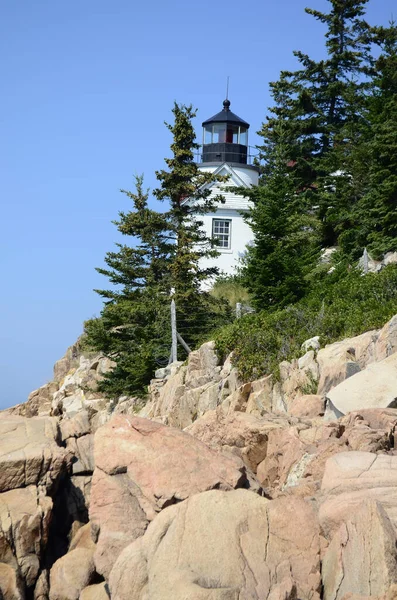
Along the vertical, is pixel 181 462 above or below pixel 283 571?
above

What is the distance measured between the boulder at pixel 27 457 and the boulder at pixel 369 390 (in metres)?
4.39

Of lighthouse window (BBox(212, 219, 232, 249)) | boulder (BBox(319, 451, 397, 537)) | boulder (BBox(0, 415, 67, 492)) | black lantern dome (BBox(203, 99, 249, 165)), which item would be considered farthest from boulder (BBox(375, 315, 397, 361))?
black lantern dome (BBox(203, 99, 249, 165))

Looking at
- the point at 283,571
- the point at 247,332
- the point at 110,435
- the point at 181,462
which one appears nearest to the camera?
the point at 283,571

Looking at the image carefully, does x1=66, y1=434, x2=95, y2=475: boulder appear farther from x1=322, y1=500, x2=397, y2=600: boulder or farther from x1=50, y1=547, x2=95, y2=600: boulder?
x1=322, y1=500, x2=397, y2=600: boulder

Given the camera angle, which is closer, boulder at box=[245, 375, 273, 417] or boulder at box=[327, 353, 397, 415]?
boulder at box=[327, 353, 397, 415]

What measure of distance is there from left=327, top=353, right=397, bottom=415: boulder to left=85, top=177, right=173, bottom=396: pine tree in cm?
1346

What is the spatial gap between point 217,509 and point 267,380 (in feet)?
31.4

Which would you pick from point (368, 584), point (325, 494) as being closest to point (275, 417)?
point (325, 494)

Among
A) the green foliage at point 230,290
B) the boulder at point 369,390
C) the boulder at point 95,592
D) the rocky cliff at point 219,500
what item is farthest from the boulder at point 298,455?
the green foliage at point 230,290

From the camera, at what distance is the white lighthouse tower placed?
40.5 m

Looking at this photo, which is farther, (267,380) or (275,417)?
(267,380)

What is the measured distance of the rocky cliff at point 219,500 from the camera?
8.84 m

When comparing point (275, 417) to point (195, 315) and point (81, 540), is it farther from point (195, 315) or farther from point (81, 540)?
point (195, 315)

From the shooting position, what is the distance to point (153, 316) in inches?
1125
